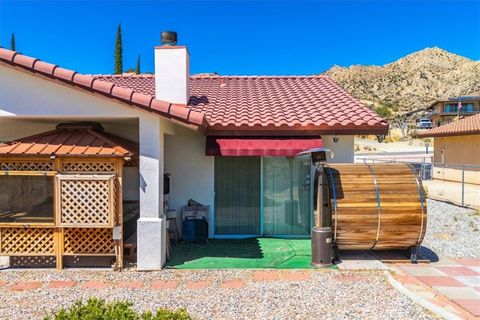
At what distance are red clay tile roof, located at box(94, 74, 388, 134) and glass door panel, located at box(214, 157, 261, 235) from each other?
1845mm

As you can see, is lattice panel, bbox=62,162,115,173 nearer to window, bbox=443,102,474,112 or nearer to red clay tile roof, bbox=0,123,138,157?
red clay tile roof, bbox=0,123,138,157

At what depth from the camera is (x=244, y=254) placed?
12.2 meters

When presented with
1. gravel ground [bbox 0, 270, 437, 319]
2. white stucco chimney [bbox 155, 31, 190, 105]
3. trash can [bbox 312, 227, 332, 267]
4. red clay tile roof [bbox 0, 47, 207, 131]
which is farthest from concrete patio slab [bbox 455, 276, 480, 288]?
white stucco chimney [bbox 155, 31, 190, 105]

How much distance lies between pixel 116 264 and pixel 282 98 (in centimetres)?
1072

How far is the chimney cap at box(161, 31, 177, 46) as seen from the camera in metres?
14.1

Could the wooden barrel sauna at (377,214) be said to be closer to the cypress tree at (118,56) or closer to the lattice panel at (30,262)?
the lattice panel at (30,262)

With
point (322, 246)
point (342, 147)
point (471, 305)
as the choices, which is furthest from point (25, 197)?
point (471, 305)

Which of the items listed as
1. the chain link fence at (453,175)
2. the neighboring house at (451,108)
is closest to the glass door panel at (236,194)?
the chain link fence at (453,175)

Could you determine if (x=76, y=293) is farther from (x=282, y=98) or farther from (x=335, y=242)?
(x=282, y=98)

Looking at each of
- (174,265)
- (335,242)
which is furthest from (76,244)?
(335,242)

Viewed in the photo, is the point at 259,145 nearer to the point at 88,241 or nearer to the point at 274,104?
the point at 274,104

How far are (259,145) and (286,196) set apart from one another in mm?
2737

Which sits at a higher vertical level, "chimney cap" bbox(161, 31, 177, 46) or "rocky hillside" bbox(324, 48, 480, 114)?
"rocky hillside" bbox(324, 48, 480, 114)

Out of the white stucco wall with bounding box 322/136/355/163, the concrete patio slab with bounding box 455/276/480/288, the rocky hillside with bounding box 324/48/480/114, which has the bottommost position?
the concrete patio slab with bounding box 455/276/480/288
